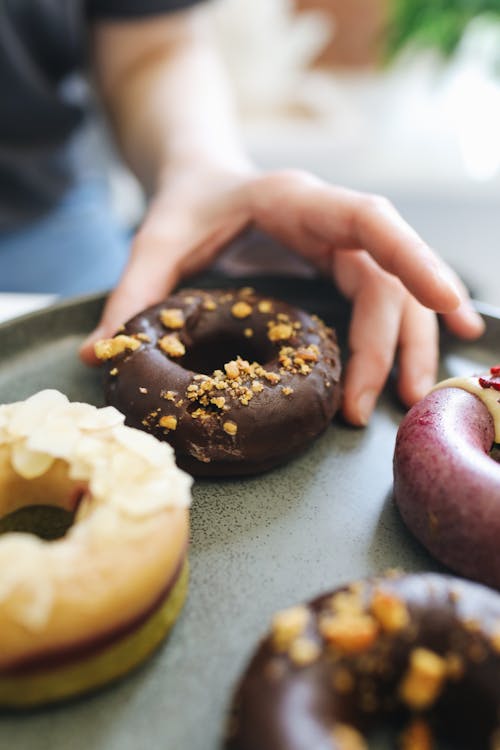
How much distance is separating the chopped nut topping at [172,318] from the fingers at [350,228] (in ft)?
0.93

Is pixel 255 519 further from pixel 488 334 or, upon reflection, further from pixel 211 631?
pixel 488 334

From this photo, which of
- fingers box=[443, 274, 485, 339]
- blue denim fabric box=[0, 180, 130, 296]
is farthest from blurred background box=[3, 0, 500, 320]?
fingers box=[443, 274, 485, 339]

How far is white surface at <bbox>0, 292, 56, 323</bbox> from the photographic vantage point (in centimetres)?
138

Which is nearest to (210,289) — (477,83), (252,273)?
(252,273)

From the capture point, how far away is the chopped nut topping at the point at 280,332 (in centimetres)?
110

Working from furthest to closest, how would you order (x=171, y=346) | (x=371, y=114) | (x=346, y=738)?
(x=371, y=114) → (x=171, y=346) → (x=346, y=738)

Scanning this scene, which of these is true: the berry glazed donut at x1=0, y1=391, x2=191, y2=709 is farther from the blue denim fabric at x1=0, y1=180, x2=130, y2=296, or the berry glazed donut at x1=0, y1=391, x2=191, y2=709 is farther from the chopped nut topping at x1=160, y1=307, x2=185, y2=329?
the blue denim fabric at x1=0, y1=180, x2=130, y2=296

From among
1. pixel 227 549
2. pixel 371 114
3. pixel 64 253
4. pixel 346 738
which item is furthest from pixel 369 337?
pixel 371 114

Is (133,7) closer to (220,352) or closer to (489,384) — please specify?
(220,352)

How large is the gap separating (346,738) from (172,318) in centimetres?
66

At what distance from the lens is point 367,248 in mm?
1107

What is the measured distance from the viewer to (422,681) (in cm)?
65

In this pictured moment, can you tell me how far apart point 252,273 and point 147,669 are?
825 mm

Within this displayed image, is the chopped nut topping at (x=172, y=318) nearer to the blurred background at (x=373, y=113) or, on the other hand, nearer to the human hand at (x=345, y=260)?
the human hand at (x=345, y=260)
